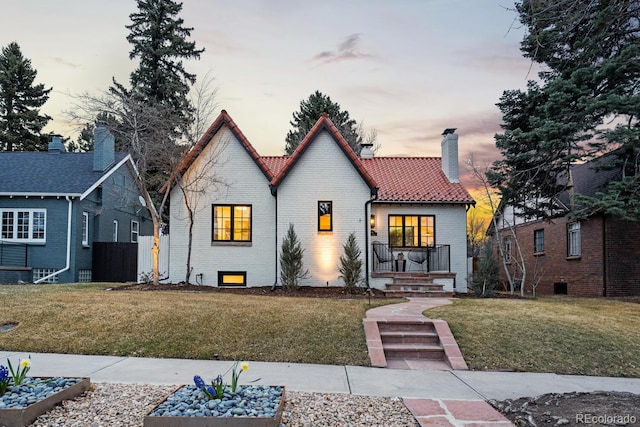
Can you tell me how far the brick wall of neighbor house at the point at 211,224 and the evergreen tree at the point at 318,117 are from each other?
2076cm

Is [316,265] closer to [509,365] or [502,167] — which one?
[502,167]

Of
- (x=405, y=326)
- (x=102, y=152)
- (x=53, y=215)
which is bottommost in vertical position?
(x=405, y=326)

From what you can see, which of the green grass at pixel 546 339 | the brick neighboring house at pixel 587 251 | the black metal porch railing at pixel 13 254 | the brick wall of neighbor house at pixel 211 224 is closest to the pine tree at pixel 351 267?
the brick wall of neighbor house at pixel 211 224

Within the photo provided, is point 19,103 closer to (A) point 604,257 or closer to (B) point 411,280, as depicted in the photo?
(B) point 411,280

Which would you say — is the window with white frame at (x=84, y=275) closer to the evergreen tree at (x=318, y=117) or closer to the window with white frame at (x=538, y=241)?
the evergreen tree at (x=318, y=117)

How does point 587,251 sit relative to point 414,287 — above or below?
above

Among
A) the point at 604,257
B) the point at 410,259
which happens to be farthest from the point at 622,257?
the point at 410,259

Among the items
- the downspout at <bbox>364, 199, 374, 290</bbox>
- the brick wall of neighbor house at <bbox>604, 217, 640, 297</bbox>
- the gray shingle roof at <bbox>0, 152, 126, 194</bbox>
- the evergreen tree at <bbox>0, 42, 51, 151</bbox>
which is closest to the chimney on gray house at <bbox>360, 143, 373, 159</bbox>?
the downspout at <bbox>364, 199, 374, 290</bbox>

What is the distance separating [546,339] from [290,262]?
8.52 m

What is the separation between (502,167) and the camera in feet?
59.0

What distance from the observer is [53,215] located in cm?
2111

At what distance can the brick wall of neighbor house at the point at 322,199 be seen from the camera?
54.2ft

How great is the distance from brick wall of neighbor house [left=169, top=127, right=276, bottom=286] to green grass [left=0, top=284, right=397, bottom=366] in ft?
17.9

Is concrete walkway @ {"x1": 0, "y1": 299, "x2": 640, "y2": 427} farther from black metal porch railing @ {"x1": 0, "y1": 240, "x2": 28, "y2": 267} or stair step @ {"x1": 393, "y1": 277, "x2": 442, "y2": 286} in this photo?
black metal porch railing @ {"x1": 0, "y1": 240, "x2": 28, "y2": 267}
